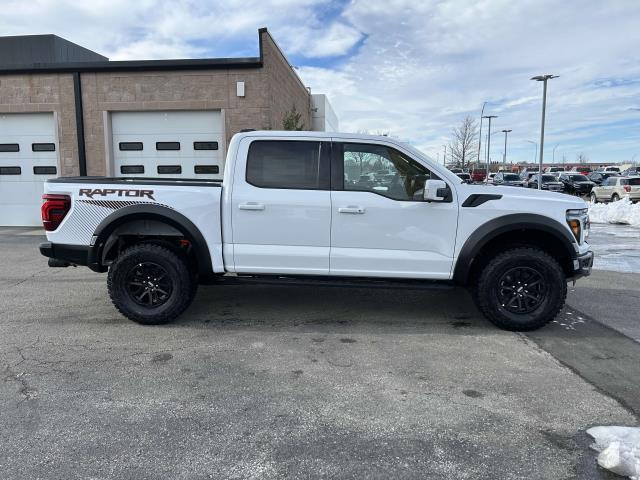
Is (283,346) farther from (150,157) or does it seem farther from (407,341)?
(150,157)

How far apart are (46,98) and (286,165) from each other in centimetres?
1124

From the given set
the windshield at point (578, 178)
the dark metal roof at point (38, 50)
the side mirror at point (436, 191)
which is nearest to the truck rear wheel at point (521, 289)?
the side mirror at point (436, 191)

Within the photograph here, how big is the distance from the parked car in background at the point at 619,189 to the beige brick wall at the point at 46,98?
24.8 m

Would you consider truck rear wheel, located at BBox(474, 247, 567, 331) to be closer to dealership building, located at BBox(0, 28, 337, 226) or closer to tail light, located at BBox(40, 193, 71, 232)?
tail light, located at BBox(40, 193, 71, 232)

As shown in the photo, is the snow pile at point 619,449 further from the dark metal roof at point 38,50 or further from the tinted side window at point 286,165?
the dark metal roof at point 38,50

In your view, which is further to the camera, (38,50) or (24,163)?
(38,50)

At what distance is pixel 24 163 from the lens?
13664mm

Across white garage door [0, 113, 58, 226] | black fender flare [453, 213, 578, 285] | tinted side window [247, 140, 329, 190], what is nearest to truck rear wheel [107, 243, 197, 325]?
tinted side window [247, 140, 329, 190]

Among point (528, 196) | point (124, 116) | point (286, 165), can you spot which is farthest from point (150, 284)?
point (124, 116)

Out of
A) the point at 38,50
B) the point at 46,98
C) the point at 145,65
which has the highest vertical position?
the point at 38,50

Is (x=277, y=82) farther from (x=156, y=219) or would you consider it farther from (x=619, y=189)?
(x=619, y=189)

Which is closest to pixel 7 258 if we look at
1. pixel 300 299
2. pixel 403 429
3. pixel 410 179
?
pixel 300 299

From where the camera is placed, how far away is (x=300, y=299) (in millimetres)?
6254

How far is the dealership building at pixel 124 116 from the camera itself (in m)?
12.8
